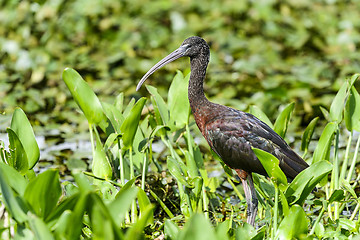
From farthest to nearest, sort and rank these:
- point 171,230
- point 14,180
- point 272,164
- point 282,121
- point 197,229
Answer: point 282,121, point 272,164, point 171,230, point 14,180, point 197,229

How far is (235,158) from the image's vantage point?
422 cm

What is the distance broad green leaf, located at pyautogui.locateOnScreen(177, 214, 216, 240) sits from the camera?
7.64 feet

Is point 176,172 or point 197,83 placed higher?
point 197,83

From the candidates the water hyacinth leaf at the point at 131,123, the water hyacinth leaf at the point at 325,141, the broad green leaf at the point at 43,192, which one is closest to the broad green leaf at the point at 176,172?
the water hyacinth leaf at the point at 131,123

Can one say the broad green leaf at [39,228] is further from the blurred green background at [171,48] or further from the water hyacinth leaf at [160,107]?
the blurred green background at [171,48]

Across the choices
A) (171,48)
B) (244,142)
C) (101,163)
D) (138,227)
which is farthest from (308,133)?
(171,48)

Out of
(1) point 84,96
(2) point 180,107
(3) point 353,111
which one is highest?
(1) point 84,96

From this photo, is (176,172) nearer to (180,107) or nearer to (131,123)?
(131,123)

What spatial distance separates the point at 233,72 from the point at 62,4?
254 cm

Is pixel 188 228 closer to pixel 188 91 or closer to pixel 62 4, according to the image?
pixel 188 91

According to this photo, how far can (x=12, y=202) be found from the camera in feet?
8.81

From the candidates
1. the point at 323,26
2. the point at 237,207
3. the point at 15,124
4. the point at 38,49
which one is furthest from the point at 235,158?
the point at 323,26

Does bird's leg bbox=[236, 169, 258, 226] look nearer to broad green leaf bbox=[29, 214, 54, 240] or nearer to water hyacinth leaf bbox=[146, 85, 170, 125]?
water hyacinth leaf bbox=[146, 85, 170, 125]

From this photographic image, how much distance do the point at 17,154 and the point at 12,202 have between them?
0.83m
